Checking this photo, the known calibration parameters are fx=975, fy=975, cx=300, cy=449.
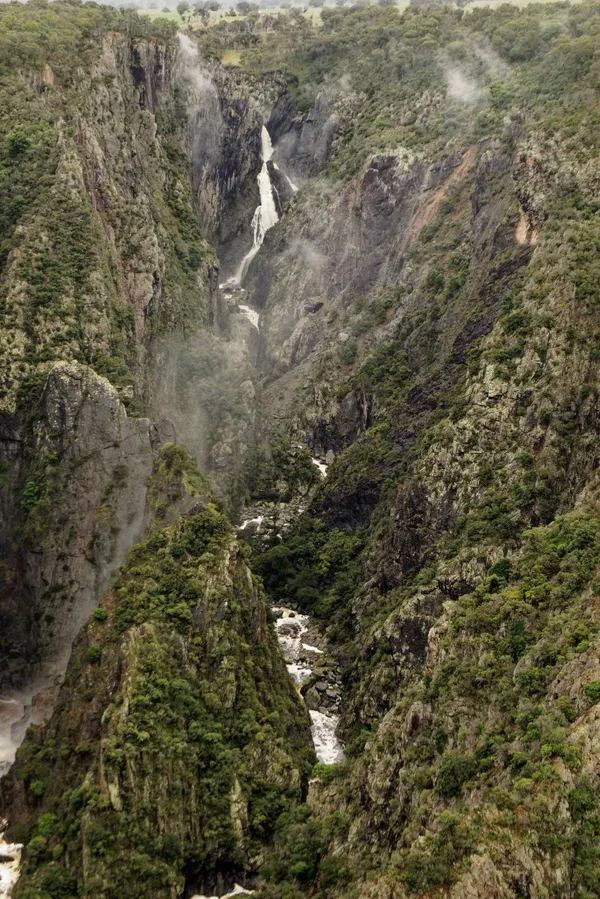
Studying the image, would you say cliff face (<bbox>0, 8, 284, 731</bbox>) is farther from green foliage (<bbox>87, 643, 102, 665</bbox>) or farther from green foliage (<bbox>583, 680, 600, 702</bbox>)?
green foliage (<bbox>583, 680, 600, 702</bbox>)

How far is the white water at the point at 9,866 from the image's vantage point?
279ft

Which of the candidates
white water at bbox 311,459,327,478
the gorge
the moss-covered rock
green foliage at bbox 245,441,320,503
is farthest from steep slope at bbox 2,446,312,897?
white water at bbox 311,459,327,478

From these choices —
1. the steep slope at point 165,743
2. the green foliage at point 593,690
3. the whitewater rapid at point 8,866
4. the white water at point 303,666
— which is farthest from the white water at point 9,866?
the green foliage at point 593,690

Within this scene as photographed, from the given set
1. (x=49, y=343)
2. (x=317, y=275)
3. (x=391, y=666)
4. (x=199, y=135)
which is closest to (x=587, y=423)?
(x=391, y=666)

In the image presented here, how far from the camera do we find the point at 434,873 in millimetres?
67750

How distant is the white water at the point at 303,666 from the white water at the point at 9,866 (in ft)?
109

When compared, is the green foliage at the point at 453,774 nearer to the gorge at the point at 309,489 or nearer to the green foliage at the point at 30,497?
the gorge at the point at 309,489

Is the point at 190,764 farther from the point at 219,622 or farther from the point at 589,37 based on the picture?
the point at 589,37

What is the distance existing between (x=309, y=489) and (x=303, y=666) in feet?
135

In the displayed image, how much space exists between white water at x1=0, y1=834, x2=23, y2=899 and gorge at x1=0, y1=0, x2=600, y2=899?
53 cm

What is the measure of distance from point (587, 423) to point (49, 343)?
66.4 meters

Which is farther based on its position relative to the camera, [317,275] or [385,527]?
[317,275]

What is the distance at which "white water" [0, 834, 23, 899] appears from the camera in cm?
8519

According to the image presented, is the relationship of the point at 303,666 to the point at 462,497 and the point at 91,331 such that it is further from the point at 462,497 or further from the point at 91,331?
the point at 91,331
